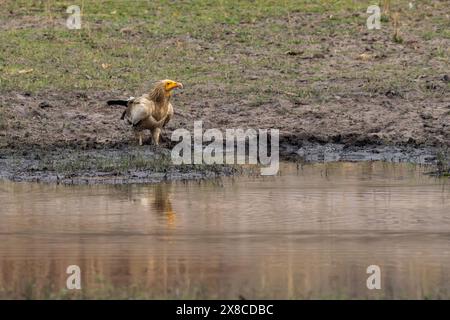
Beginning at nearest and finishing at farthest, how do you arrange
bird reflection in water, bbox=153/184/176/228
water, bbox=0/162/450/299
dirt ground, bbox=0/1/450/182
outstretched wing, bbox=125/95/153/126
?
water, bbox=0/162/450/299 → bird reflection in water, bbox=153/184/176/228 → outstretched wing, bbox=125/95/153/126 → dirt ground, bbox=0/1/450/182

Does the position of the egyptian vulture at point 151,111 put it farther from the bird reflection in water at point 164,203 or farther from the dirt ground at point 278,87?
the bird reflection in water at point 164,203

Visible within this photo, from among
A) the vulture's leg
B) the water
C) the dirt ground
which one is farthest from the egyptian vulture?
the water

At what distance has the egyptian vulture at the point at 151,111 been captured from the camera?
1528 centimetres

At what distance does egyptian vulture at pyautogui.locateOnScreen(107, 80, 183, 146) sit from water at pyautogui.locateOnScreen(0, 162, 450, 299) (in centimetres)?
175

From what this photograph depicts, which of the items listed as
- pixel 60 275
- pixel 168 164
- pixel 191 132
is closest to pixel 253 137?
pixel 191 132

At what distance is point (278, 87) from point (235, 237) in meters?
7.49

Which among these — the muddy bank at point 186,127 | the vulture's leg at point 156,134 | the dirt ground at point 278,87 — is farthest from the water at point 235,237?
the dirt ground at point 278,87

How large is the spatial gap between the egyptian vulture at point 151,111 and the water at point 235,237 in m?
1.75

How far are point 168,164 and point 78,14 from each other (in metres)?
7.04

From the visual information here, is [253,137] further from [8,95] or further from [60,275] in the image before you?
[60,275]

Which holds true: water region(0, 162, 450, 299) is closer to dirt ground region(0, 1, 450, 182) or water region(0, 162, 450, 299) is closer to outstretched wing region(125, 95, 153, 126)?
outstretched wing region(125, 95, 153, 126)

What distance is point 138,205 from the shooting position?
1239cm

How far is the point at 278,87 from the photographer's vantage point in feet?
59.0

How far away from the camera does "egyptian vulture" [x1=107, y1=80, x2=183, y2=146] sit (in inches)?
602
